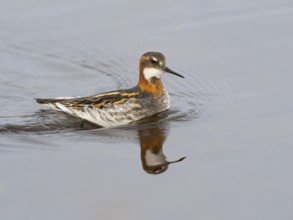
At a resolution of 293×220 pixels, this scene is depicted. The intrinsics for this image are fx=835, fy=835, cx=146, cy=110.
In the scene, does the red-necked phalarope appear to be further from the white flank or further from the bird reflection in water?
the bird reflection in water

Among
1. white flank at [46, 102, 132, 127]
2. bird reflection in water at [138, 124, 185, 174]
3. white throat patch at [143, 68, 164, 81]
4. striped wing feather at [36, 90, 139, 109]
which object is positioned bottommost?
bird reflection in water at [138, 124, 185, 174]

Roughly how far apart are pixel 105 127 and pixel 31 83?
2.52 metres

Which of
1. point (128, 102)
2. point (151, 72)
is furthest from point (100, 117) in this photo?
point (151, 72)

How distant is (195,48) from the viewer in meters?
16.6

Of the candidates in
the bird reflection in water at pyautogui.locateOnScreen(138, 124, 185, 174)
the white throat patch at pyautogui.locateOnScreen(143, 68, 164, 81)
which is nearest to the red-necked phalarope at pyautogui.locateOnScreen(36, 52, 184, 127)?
the white throat patch at pyautogui.locateOnScreen(143, 68, 164, 81)

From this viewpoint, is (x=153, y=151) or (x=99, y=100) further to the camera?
(x=99, y=100)

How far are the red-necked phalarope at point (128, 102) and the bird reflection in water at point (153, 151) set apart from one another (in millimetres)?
688

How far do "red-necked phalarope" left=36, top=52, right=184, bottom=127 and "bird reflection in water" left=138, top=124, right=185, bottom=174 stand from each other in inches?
27.1

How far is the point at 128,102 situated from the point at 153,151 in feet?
6.65

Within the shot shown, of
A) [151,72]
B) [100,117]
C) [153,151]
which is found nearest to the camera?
[153,151]

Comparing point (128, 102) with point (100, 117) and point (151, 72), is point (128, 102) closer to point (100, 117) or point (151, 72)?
point (100, 117)

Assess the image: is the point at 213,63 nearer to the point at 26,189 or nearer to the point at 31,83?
the point at 31,83

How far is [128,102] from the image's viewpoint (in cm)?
1434

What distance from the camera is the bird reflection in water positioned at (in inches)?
462
